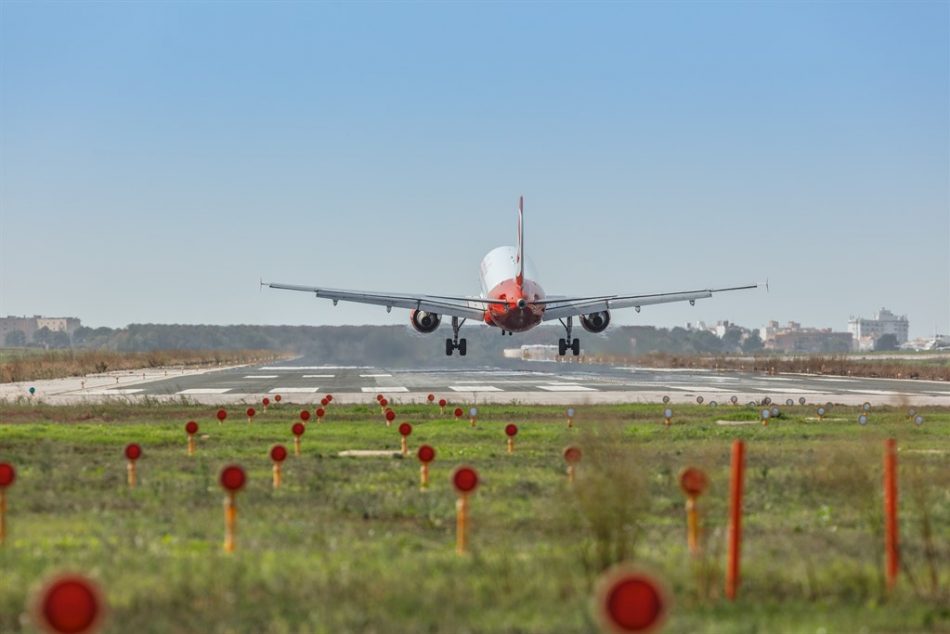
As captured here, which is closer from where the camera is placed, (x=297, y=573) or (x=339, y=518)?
(x=297, y=573)

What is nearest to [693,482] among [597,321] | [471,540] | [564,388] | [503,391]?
[471,540]

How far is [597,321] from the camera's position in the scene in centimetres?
7919

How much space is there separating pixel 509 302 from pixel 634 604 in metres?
60.4

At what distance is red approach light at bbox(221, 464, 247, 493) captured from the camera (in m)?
13.8

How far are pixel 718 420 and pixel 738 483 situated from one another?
2847 centimetres

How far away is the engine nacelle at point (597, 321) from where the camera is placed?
7906 cm

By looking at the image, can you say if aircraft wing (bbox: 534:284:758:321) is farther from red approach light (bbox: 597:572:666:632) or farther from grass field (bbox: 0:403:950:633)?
red approach light (bbox: 597:572:666:632)

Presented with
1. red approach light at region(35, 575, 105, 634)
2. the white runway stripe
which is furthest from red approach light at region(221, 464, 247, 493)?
the white runway stripe

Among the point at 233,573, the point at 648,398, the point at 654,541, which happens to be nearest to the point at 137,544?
the point at 233,573

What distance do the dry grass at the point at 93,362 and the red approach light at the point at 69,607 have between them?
2947 inches

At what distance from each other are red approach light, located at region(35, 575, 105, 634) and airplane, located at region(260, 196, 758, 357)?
196 ft

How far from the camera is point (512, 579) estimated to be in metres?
12.1

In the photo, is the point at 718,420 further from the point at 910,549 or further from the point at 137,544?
the point at 137,544

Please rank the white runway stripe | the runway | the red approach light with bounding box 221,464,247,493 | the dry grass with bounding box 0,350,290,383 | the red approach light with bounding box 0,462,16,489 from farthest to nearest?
1. the dry grass with bounding box 0,350,290,383
2. the white runway stripe
3. the runway
4. the red approach light with bounding box 0,462,16,489
5. the red approach light with bounding box 221,464,247,493
